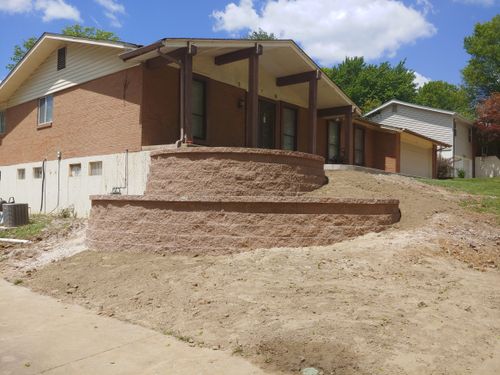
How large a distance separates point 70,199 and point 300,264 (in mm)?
9970

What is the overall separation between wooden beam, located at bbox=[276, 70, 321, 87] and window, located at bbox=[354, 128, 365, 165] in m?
7.06

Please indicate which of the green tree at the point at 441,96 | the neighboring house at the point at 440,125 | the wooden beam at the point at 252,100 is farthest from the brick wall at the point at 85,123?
the green tree at the point at 441,96

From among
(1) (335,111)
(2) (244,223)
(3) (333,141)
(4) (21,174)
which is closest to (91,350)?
(2) (244,223)

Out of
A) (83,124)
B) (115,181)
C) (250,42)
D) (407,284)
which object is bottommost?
(407,284)

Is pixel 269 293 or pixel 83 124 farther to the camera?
pixel 83 124

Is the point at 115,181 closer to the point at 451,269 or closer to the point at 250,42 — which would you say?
the point at 250,42

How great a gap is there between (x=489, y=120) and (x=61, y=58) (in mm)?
25144

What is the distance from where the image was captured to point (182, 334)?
5320 millimetres

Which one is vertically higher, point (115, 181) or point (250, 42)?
point (250, 42)

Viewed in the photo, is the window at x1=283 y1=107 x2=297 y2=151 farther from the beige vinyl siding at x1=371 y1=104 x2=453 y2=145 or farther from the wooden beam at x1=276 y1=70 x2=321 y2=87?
the beige vinyl siding at x1=371 y1=104 x2=453 y2=145

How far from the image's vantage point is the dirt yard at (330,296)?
451cm

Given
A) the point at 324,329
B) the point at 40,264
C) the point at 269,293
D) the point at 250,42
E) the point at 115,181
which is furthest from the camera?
the point at 115,181

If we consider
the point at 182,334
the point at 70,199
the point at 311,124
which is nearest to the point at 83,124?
the point at 70,199

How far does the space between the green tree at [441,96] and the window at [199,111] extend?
137ft
